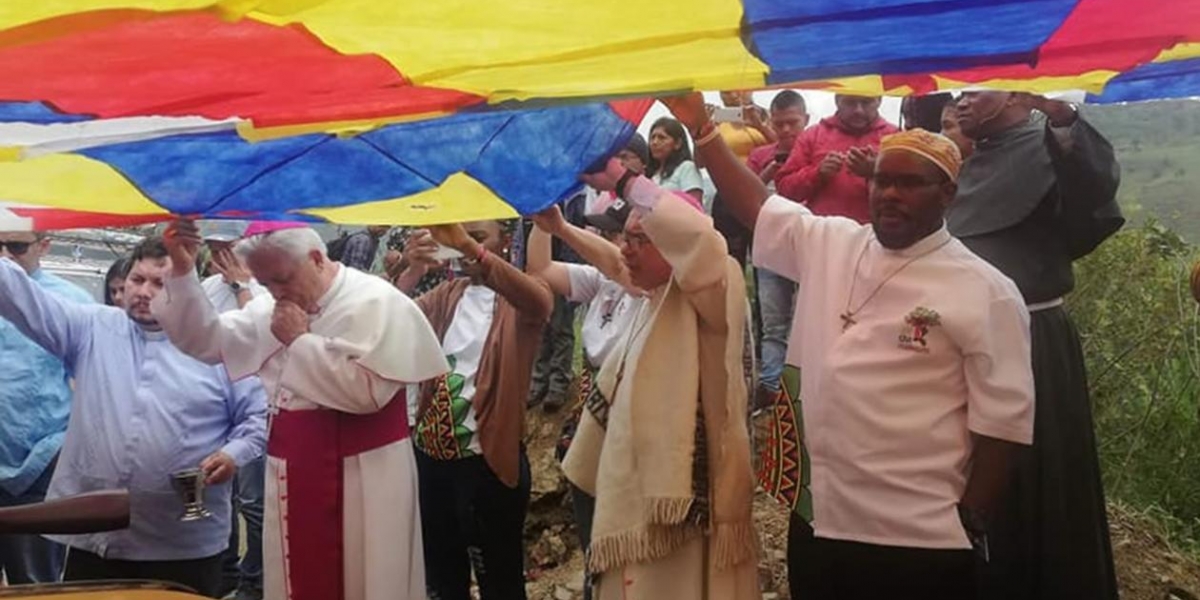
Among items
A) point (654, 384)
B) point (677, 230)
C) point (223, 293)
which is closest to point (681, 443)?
point (654, 384)

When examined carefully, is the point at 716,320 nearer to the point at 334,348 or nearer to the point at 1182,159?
the point at 334,348

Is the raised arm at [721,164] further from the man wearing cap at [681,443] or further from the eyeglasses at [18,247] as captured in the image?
the eyeglasses at [18,247]

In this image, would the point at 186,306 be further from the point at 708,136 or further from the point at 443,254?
the point at 708,136

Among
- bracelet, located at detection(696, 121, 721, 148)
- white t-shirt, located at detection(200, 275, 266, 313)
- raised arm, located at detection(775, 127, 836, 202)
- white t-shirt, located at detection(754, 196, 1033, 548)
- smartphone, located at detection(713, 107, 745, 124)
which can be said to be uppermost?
smartphone, located at detection(713, 107, 745, 124)

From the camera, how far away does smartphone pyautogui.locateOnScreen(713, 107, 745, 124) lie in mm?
4840

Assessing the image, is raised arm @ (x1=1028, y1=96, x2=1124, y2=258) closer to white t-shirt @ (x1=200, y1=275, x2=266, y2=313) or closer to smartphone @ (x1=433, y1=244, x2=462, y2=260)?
smartphone @ (x1=433, y1=244, x2=462, y2=260)

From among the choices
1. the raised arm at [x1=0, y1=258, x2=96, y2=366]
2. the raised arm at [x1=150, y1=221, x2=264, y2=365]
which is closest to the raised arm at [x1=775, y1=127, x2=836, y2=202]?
the raised arm at [x1=150, y1=221, x2=264, y2=365]

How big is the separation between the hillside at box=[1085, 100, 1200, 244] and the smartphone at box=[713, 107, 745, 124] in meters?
1.54

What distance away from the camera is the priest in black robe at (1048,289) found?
3.38 metres

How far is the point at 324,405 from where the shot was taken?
349 centimetres

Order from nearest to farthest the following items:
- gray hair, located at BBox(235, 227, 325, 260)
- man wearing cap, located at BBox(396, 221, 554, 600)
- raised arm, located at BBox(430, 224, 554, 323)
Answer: gray hair, located at BBox(235, 227, 325, 260)
raised arm, located at BBox(430, 224, 554, 323)
man wearing cap, located at BBox(396, 221, 554, 600)

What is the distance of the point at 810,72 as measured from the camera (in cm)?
217

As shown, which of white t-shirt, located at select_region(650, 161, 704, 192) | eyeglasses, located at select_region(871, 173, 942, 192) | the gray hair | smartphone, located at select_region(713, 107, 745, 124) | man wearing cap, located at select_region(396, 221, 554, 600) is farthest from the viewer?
white t-shirt, located at select_region(650, 161, 704, 192)

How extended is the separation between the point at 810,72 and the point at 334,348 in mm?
1912
